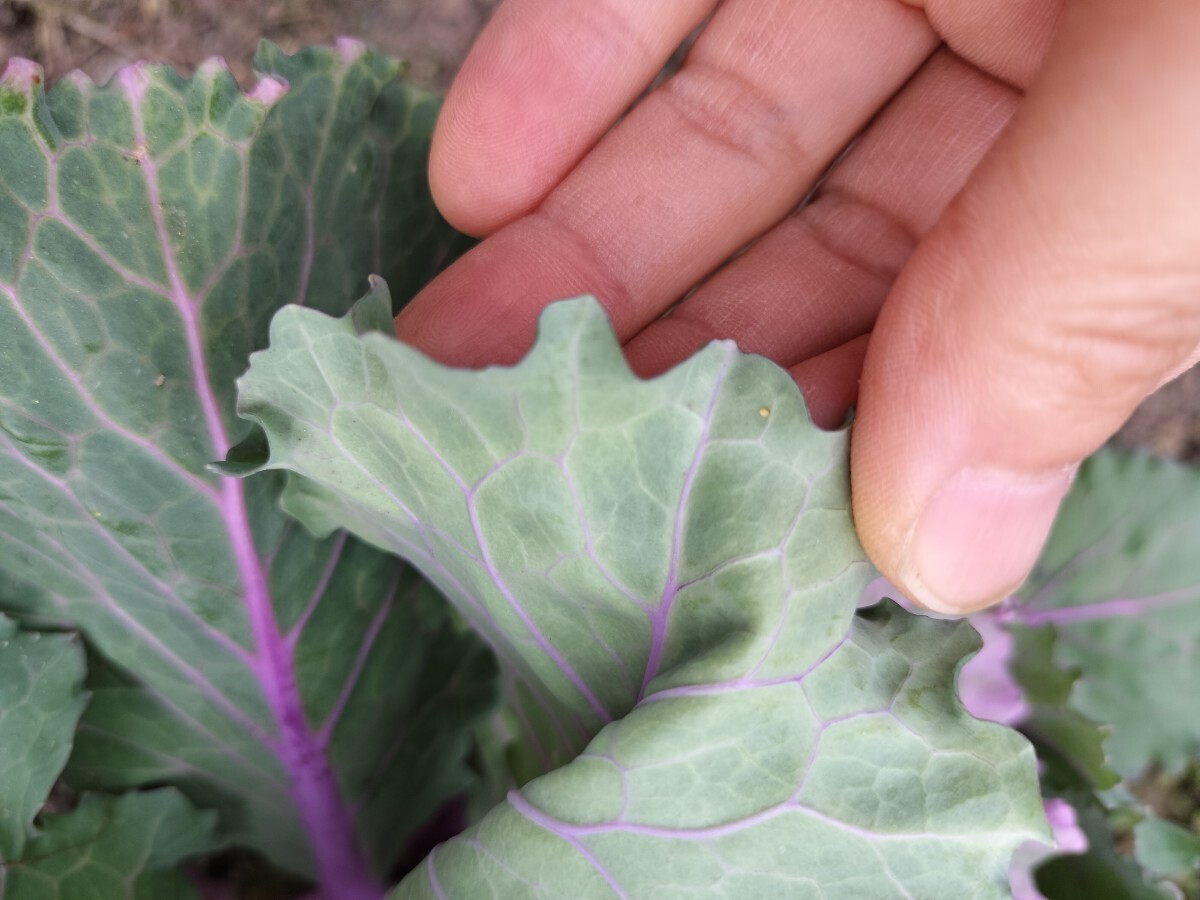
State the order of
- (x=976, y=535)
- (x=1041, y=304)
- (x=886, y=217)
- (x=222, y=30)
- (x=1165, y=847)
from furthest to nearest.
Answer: (x=222, y=30) → (x=1165, y=847) → (x=886, y=217) → (x=976, y=535) → (x=1041, y=304)

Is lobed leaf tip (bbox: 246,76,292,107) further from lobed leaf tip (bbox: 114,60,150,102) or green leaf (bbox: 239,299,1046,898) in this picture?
green leaf (bbox: 239,299,1046,898)

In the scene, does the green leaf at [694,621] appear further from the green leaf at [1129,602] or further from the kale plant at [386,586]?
the green leaf at [1129,602]

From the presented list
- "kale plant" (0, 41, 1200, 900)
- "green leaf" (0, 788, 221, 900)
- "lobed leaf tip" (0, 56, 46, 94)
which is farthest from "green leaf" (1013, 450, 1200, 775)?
"lobed leaf tip" (0, 56, 46, 94)

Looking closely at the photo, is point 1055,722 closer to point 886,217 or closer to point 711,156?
point 886,217

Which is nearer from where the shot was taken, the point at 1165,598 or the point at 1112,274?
the point at 1112,274

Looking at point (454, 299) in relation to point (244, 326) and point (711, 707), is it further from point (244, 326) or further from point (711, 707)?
point (711, 707)

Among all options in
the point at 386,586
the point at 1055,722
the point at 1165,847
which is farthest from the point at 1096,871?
the point at 386,586

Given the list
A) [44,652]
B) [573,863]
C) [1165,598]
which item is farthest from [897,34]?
[44,652]
